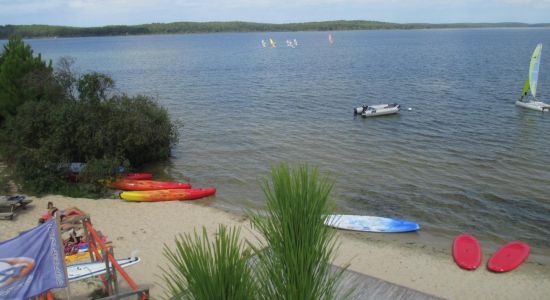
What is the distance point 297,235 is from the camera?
13.7ft

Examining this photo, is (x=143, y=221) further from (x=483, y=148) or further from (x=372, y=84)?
(x=372, y=84)

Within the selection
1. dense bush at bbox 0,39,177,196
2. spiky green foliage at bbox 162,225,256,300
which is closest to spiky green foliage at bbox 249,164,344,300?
spiky green foliage at bbox 162,225,256,300

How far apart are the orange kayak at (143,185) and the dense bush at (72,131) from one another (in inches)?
29.5

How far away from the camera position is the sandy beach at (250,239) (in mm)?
14125

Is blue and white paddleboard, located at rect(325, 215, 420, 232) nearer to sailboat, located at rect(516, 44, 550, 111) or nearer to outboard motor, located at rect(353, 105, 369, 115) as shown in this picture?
outboard motor, located at rect(353, 105, 369, 115)

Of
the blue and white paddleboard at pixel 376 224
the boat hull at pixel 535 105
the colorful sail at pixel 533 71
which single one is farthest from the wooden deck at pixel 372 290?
the colorful sail at pixel 533 71

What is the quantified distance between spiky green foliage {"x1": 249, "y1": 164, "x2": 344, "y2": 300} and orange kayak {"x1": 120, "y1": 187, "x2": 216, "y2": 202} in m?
17.7

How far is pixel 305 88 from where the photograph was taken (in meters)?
54.6

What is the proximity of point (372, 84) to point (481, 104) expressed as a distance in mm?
16903

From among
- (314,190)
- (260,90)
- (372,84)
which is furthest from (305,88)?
(314,190)

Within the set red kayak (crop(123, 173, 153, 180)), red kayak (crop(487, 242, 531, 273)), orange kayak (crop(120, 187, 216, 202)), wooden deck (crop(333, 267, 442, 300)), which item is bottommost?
red kayak (crop(487, 242, 531, 273))

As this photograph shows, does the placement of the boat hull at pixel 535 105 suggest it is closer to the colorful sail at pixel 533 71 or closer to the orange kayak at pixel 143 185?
the colorful sail at pixel 533 71

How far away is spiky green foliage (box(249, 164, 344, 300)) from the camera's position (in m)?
4.12

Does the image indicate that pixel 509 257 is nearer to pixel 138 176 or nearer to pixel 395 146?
pixel 395 146
